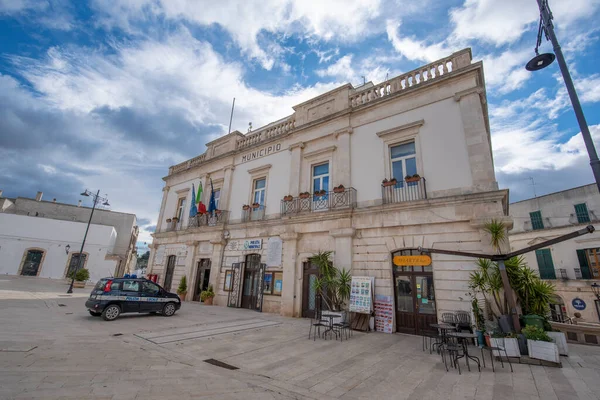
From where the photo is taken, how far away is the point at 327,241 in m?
11.1

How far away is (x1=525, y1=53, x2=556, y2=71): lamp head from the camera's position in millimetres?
4992

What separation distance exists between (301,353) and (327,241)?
18.2ft

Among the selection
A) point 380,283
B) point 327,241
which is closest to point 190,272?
point 327,241

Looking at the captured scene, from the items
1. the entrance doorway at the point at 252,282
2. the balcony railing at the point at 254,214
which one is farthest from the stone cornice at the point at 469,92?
the entrance doorway at the point at 252,282

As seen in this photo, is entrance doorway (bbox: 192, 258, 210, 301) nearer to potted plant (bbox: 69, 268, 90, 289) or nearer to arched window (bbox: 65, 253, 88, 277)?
potted plant (bbox: 69, 268, 90, 289)

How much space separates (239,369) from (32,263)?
3306 cm

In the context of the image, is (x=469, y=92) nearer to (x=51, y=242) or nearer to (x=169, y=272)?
(x=169, y=272)

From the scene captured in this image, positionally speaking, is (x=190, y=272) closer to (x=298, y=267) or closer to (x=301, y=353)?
(x=298, y=267)

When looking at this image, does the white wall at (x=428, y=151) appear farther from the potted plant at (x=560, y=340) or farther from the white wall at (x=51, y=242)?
the white wall at (x=51, y=242)

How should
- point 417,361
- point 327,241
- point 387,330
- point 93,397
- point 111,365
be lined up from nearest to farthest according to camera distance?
1. point 93,397
2. point 111,365
3. point 417,361
4. point 387,330
5. point 327,241

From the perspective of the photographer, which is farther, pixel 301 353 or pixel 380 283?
pixel 380 283

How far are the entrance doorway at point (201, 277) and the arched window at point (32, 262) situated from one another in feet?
71.7

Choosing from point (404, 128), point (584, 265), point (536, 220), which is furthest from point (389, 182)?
point (536, 220)

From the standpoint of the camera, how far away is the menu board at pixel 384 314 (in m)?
8.71
